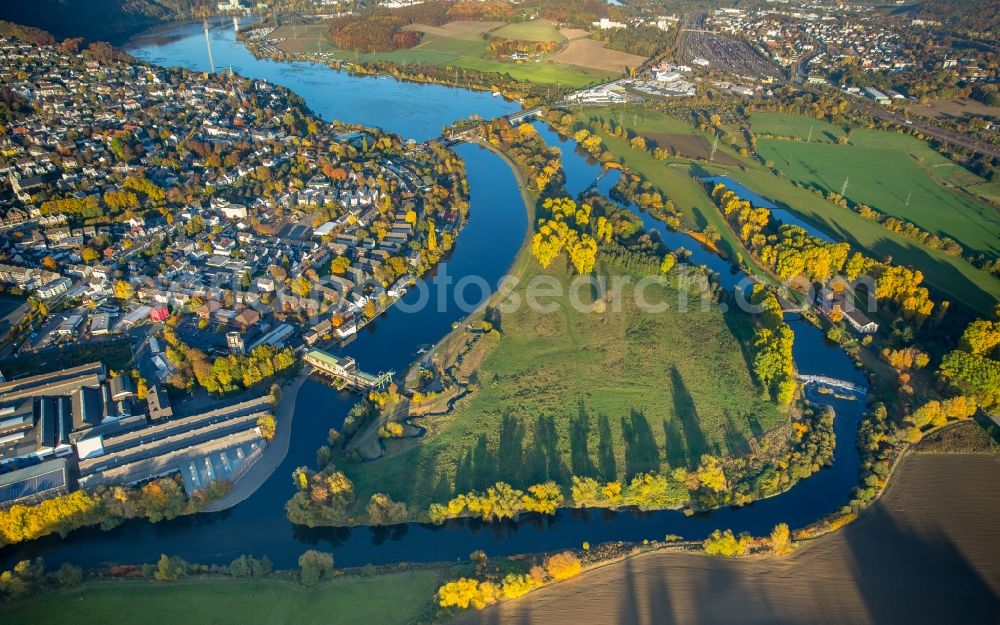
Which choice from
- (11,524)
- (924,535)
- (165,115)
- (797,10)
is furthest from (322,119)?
(797,10)

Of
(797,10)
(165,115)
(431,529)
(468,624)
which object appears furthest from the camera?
(797,10)

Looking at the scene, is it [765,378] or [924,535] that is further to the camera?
[765,378]

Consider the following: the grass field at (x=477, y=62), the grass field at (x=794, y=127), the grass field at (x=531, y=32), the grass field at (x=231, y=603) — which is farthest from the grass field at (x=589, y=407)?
the grass field at (x=531, y=32)

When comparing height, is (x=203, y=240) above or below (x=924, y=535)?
above

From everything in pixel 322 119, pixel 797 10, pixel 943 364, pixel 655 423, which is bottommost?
pixel 655 423

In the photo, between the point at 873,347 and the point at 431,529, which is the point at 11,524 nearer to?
the point at 431,529

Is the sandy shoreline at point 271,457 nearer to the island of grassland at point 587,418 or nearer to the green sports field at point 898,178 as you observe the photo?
the island of grassland at point 587,418

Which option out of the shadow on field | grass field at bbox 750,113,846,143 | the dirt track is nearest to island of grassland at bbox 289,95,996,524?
the shadow on field

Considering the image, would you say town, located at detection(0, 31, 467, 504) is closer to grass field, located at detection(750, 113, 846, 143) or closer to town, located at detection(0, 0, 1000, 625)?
town, located at detection(0, 0, 1000, 625)
